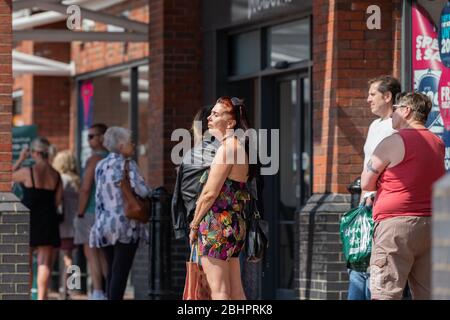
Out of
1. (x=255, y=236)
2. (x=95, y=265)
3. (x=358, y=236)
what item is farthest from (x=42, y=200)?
(x=255, y=236)

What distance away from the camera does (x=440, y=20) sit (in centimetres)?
1205

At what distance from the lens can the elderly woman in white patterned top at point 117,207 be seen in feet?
43.2

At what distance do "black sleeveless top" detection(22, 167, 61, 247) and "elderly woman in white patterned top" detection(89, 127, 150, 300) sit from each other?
2.35 metres

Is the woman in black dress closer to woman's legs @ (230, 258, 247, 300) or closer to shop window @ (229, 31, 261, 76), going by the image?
shop window @ (229, 31, 261, 76)

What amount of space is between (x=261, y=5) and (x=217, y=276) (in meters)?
5.71

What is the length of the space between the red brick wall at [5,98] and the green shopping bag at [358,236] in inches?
115

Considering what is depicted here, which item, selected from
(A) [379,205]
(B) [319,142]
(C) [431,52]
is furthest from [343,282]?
(A) [379,205]

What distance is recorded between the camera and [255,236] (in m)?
9.77

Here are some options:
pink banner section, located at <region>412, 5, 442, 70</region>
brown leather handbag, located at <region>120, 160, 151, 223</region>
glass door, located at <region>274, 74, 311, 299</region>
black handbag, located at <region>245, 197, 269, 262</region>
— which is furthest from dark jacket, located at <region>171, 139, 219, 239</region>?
glass door, located at <region>274, 74, 311, 299</region>

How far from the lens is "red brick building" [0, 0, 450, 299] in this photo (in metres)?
12.6

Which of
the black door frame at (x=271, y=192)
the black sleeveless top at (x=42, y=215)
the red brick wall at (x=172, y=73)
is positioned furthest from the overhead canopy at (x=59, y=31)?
the black door frame at (x=271, y=192)

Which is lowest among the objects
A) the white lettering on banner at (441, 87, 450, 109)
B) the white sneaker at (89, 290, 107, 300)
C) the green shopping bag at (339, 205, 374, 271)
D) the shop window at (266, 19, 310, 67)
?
the white sneaker at (89, 290, 107, 300)

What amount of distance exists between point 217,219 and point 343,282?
3225mm
